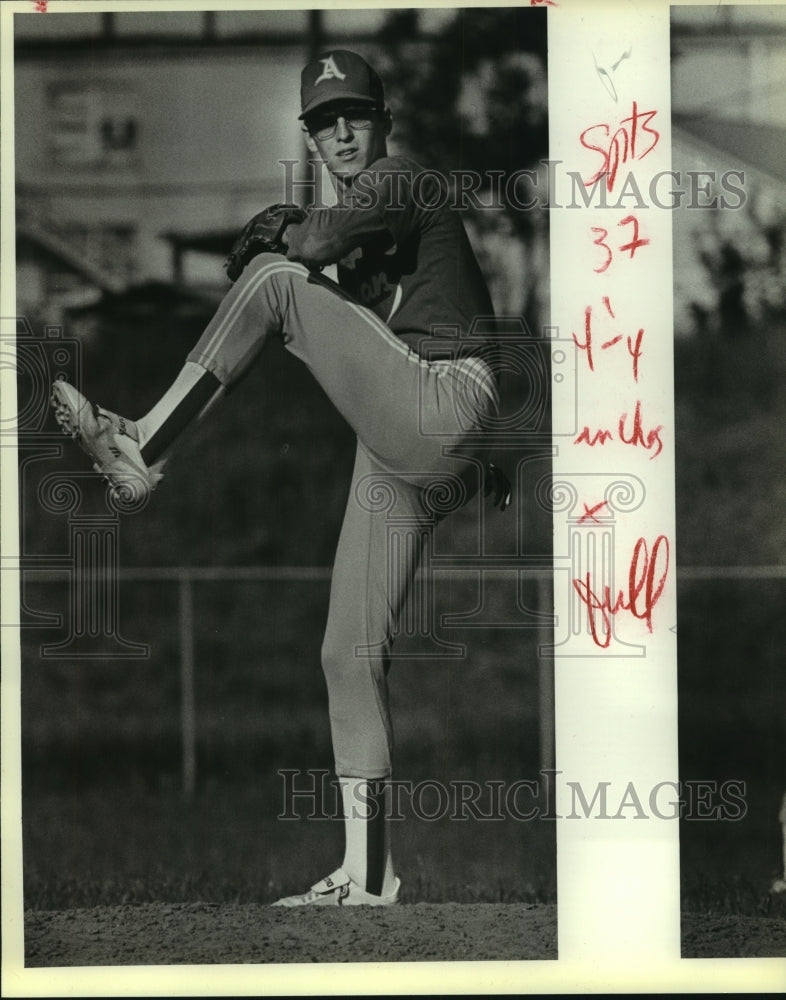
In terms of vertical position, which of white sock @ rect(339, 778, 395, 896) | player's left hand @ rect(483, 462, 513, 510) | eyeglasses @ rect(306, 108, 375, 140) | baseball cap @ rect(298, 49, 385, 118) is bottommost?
white sock @ rect(339, 778, 395, 896)

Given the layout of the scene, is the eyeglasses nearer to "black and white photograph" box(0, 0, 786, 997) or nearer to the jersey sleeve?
"black and white photograph" box(0, 0, 786, 997)

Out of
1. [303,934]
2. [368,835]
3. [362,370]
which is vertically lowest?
[303,934]

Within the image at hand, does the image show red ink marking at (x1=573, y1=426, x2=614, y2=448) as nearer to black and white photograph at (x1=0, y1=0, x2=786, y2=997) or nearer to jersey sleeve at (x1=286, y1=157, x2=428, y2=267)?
black and white photograph at (x1=0, y1=0, x2=786, y2=997)

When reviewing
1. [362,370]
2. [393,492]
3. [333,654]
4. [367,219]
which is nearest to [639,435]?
[393,492]

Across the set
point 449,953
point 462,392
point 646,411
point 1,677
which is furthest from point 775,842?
point 1,677

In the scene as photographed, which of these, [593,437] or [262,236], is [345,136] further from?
[593,437]

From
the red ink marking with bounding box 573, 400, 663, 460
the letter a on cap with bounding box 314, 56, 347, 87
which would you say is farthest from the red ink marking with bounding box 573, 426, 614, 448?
the letter a on cap with bounding box 314, 56, 347, 87

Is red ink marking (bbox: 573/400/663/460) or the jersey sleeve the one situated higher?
the jersey sleeve
